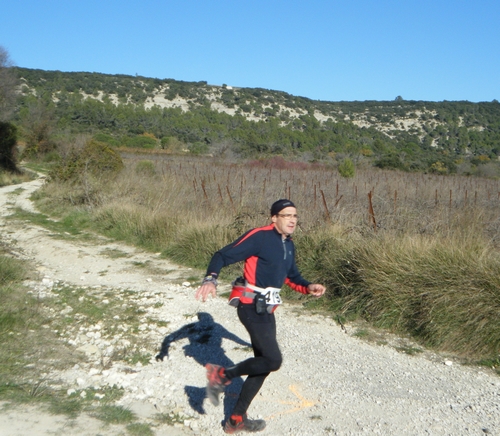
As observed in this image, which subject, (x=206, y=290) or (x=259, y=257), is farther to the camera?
(x=259, y=257)

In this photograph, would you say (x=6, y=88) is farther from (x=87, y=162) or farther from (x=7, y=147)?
(x=87, y=162)

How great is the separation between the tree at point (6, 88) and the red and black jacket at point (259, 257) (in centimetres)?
2585

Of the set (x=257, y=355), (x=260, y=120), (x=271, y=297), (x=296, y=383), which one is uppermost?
(x=271, y=297)

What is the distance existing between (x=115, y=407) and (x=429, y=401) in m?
2.50

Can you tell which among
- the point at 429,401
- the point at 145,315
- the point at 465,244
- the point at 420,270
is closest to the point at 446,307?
the point at 420,270

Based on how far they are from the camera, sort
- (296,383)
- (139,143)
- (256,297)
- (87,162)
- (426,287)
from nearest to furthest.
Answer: (256,297)
(296,383)
(426,287)
(87,162)
(139,143)

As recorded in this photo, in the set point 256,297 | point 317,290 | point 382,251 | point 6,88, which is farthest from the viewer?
point 6,88

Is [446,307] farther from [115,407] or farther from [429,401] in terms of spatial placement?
[115,407]

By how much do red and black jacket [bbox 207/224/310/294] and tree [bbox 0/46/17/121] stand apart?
25.9 metres

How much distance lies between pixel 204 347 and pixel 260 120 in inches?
2982

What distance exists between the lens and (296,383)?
5.14m

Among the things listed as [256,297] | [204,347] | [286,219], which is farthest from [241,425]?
[204,347]

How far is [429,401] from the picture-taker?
479 cm

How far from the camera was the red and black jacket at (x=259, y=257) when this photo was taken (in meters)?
4.13
